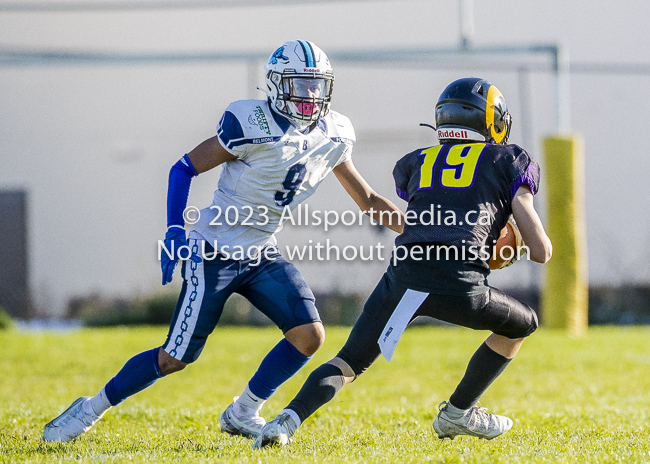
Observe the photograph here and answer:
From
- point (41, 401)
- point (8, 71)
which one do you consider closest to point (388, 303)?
point (41, 401)

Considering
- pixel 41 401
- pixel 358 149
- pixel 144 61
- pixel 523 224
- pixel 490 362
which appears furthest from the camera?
pixel 358 149

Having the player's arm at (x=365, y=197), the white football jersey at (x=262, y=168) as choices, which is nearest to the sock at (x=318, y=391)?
the white football jersey at (x=262, y=168)

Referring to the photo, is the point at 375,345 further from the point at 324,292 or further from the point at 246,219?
the point at 324,292

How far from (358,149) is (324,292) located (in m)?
2.95

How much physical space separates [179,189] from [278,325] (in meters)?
0.87

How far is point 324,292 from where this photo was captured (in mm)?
15094

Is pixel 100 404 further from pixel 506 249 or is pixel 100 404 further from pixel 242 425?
pixel 506 249

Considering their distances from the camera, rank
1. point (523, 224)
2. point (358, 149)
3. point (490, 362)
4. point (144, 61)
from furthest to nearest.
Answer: point (358, 149) < point (144, 61) < point (490, 362) < point (523, 224)

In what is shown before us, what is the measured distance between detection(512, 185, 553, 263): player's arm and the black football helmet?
41cm

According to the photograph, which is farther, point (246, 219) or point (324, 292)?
point (324, 292)

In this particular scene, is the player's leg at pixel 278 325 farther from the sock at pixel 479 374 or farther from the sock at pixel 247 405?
the sock at pixel 479 374

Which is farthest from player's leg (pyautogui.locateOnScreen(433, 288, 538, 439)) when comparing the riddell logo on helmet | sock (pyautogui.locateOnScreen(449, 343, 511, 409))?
the riddell logo on helmet

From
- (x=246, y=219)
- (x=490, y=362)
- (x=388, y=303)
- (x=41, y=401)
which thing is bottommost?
(x=41, y=401)

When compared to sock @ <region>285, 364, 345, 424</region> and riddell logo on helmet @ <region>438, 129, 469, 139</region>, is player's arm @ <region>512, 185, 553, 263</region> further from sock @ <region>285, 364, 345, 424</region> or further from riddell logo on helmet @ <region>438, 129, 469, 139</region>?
sock @ <region>285, 364, 345, 424</region>
